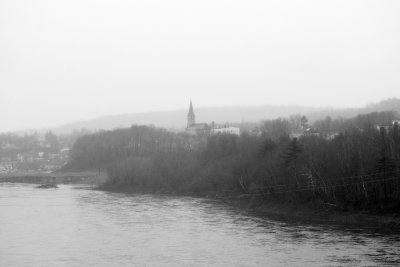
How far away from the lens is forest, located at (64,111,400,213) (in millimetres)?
50719

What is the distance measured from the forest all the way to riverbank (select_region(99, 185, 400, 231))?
2.31 ft

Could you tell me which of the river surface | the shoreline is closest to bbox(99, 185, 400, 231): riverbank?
the shoreline

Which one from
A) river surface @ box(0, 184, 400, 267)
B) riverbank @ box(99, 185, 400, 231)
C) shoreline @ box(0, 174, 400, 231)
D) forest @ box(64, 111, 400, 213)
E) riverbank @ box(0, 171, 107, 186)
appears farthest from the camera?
riverbank @ box(0, 171, 107, 186)

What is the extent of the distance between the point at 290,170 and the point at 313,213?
10225 mm

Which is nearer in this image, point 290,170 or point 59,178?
point 290,170

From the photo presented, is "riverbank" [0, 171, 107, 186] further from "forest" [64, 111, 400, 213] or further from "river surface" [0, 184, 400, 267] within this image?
"river surface" [0, 184, 400, 267]

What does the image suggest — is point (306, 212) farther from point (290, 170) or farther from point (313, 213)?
point (290, 170)

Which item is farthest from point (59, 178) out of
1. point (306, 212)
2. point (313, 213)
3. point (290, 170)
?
point (313, 213)

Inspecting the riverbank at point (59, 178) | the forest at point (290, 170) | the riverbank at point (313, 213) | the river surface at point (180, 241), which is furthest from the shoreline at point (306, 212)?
the riverbank at point (59, 178)

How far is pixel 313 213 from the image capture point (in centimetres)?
5203

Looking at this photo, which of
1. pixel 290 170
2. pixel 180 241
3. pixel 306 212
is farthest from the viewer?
pixel 290 170

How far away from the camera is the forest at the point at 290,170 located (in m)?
50.7

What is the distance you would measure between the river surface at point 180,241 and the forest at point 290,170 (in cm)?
699

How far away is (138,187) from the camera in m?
98.6
